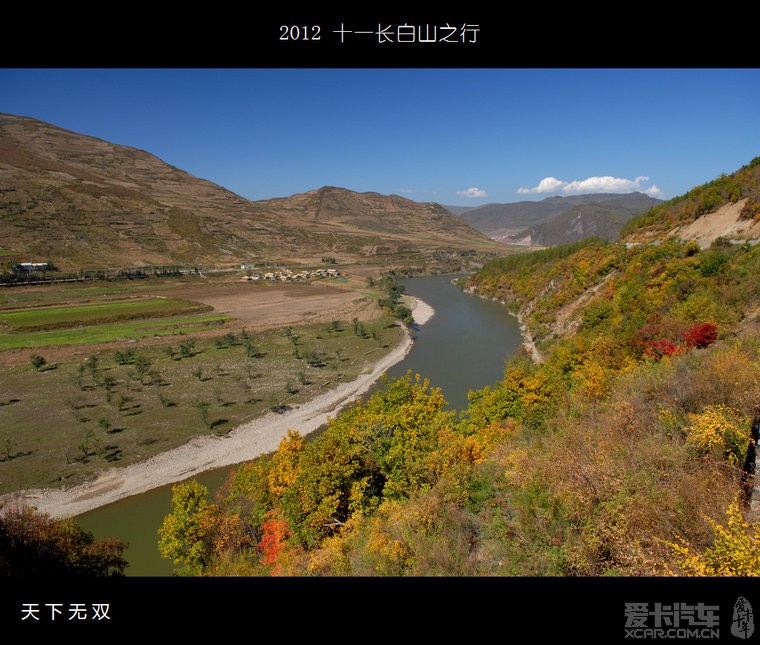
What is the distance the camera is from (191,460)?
18.2 meters

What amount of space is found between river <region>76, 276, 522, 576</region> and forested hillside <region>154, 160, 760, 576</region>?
419 cm

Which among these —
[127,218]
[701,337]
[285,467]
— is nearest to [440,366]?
[701,337]

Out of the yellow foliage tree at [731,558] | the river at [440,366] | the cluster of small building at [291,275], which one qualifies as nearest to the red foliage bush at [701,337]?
the yellow foliage tree at [731,558]

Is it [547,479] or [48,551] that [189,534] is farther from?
[547,479]

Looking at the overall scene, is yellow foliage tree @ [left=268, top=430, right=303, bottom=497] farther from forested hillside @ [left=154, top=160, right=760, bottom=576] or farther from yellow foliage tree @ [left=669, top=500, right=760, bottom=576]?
yellow foliage tree @ [left=669, top=500, right=760, bottom=576]

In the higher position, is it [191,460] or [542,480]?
[542,480]

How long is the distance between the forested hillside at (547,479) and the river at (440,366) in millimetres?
4187

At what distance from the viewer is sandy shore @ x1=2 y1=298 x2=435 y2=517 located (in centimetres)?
1545

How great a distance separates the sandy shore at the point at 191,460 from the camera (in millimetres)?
15453

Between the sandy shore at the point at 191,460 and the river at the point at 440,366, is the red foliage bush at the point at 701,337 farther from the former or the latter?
the river at the point at 440,366

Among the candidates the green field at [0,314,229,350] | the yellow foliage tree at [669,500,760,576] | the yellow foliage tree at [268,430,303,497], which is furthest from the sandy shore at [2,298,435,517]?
the green field at [0,314,229,350]

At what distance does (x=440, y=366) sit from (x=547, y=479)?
86.3 feet

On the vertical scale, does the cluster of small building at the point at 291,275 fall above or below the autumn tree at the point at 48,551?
above
